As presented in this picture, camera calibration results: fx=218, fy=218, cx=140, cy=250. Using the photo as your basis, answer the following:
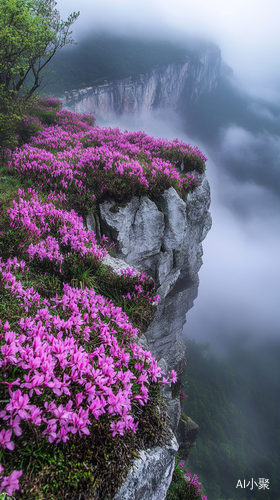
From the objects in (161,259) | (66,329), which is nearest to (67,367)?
(66,329)

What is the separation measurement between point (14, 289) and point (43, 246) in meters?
1.61

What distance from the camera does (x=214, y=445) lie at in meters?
44.2

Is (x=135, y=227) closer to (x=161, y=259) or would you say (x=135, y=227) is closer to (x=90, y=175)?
(x=161, y=259)

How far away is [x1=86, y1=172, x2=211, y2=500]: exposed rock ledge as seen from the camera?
2672mm

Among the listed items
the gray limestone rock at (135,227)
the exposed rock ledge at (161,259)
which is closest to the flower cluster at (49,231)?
the exposed rock ledge at (161,259)

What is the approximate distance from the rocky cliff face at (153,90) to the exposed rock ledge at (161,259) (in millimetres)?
44284

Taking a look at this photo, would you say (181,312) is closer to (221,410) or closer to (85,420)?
(85,420)

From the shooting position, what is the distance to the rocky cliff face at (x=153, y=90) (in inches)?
2034

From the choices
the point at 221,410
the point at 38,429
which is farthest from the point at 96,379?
the point at 221,410

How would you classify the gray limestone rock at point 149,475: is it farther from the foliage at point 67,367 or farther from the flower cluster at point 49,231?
the flower cluster at point 49,231

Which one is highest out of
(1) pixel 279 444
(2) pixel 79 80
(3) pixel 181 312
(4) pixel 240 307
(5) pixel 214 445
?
(4) pixel 240 307

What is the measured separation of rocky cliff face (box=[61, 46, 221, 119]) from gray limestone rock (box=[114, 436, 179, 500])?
175ft

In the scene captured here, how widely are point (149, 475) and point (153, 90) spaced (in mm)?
109165

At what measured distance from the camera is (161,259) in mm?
10914
